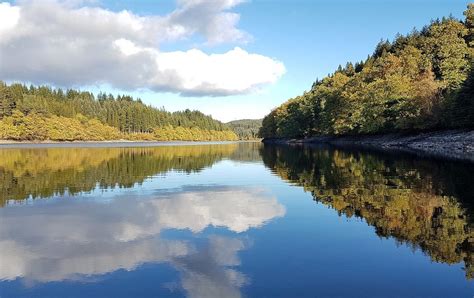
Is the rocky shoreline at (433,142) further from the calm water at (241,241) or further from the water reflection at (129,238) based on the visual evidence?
the water reflection at (129,238)

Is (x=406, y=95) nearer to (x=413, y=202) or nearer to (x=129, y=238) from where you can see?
(x=413, y=202)

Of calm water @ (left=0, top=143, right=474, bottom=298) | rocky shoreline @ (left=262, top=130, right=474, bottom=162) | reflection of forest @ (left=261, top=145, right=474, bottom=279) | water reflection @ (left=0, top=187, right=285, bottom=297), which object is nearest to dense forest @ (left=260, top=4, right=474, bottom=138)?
rocky shoreline @ (left=262, top=130, right=474, bottom=162)

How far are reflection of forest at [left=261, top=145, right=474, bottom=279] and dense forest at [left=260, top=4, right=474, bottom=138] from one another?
40.0 meters

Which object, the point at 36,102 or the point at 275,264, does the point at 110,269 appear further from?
the point at 36,102

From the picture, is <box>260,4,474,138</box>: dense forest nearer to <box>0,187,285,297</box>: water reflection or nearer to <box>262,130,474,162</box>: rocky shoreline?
<box>262,130,474,162</box>: rocky shoreline

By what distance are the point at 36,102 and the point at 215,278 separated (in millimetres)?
181767

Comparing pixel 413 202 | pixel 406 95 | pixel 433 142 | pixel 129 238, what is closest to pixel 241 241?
pixel 129 238

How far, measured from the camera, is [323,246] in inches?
583

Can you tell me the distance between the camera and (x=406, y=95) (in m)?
96.0

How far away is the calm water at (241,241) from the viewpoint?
11195mm

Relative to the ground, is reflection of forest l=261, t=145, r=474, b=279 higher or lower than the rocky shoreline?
lower

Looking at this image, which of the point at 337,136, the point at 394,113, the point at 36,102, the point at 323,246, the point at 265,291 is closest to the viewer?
the point at 265,291

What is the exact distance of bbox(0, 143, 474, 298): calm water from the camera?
11.2 metres

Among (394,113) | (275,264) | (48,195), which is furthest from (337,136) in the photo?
(275,264)
